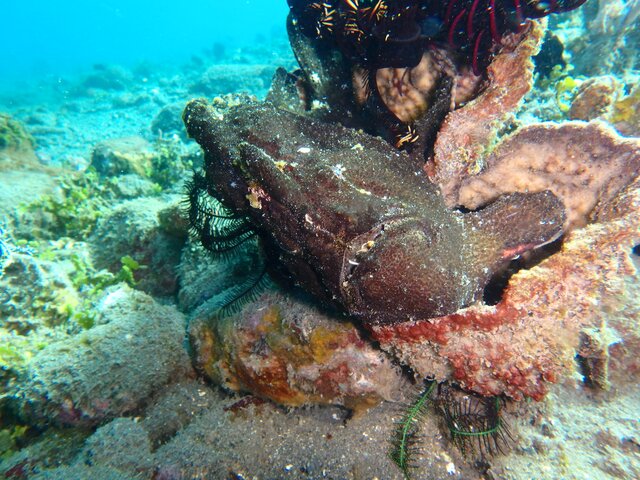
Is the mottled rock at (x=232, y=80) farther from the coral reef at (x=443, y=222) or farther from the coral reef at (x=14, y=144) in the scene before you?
the coral reef at (x=443, y=222)

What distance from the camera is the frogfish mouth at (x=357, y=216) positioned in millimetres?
2182

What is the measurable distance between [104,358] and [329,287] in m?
2.48

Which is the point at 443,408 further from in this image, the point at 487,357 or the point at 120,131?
the point at 120,131

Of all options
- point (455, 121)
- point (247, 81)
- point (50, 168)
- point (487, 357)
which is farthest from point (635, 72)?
point (247, 81)

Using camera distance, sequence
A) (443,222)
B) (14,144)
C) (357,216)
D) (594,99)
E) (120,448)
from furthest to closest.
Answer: (14,144) < (594,99) < (120,448) < (443,222) < (357,216)

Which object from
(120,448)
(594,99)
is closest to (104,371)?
(120,448)

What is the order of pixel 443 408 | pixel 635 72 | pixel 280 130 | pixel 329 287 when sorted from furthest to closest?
pixel 635 72 → pixel 443 408 → pixel 280 130 → pixel 329 287

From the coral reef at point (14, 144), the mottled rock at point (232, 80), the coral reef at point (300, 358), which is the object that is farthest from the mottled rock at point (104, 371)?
the mottled rock at point (232, 80)

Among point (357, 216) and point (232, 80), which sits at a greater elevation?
point (232, 80)

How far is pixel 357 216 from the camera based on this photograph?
86.5 inches

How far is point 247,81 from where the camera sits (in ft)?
72.9

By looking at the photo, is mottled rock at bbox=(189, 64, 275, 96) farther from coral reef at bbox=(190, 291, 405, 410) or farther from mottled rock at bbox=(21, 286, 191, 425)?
coral reef at bbox=(190, 291, 405, 410)

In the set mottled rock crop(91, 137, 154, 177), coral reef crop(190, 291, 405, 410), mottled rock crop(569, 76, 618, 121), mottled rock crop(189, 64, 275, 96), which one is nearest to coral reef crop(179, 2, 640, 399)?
coral reef crop(190, 291, 405, 410)

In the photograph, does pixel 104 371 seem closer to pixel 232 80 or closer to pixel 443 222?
pixel 443 222
